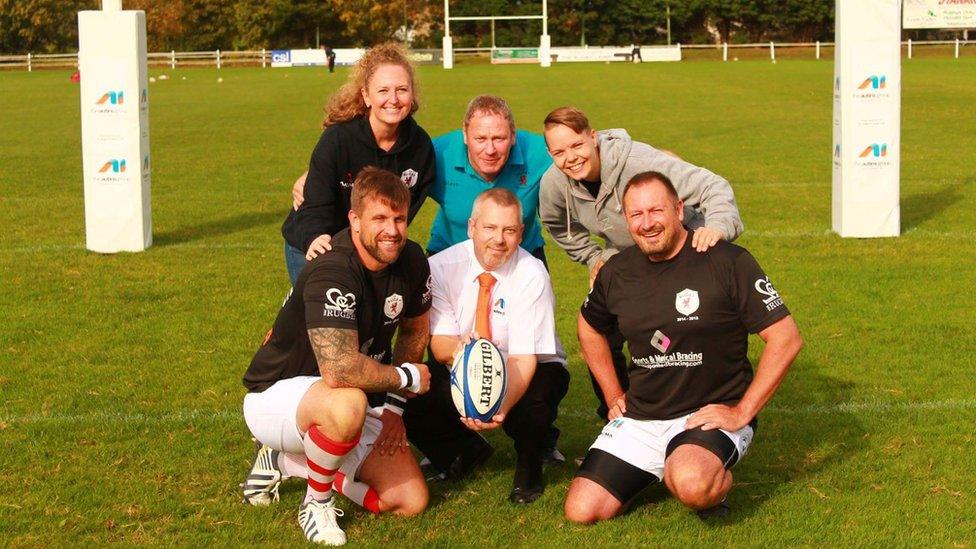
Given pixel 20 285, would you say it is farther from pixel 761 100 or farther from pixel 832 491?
pixel 761 100

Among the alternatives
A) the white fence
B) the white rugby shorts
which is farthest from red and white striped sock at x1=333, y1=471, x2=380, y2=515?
the white fence

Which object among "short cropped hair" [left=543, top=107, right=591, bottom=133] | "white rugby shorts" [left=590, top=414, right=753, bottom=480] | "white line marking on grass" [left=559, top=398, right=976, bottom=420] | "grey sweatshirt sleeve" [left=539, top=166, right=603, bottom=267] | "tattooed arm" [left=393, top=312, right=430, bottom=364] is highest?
"short cropped hair" [left=543, top=107, right=591, bottom=133]

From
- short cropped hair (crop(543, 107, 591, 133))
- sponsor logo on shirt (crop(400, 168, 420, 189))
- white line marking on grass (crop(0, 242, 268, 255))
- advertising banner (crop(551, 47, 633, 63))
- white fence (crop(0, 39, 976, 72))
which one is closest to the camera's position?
short cropped hair (crop(543, 107, 591, 133))

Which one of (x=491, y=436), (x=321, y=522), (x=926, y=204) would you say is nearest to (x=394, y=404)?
(x=321, y=522)

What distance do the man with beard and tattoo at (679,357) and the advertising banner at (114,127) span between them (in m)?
7.63

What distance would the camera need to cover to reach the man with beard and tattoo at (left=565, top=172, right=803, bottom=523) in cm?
511

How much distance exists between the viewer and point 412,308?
5.47m

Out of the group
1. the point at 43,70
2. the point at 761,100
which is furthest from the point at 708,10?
the point at 761,100

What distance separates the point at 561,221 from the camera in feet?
20.3

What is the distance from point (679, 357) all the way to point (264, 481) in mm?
1899

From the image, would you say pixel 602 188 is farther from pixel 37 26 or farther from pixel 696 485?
pixel 37 26

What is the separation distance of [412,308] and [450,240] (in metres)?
1.05

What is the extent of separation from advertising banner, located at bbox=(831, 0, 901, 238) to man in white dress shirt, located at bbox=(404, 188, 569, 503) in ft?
23.9

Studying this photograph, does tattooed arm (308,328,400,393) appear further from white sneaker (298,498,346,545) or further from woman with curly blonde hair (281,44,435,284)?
woman with curly blonde hair (281,44,435,284)
